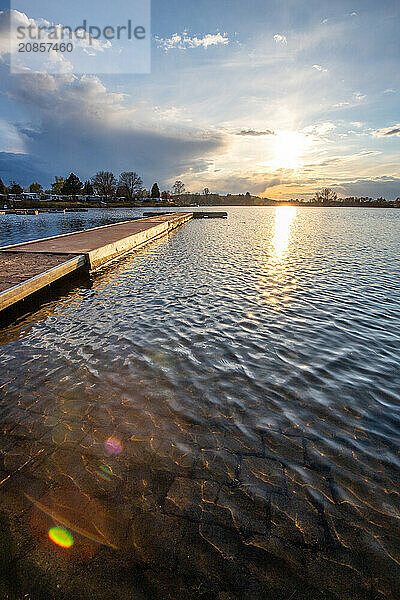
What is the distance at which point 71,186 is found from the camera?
116938 mm

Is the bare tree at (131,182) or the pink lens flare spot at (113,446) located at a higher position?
the bare tree at (131,182)

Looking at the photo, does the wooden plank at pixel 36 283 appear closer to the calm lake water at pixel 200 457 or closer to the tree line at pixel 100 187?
the calm lake water at pixel 200 457

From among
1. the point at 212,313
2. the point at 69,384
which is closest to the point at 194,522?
the point at 69,384

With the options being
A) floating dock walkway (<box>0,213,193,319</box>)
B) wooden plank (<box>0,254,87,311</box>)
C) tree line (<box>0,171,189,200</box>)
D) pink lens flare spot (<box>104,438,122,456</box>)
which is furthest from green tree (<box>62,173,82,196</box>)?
pink lens flare spot (<box>104,438,122,456</box>)

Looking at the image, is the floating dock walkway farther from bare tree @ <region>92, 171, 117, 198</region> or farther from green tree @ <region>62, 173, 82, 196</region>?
bare tree @ <region>92, 171, 117, 198</region>

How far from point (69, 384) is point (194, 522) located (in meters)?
3.39

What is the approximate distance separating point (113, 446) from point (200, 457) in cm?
120

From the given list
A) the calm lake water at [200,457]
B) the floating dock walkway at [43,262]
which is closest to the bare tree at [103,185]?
the floating dock walkway at [43,262]

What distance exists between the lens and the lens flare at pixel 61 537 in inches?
112

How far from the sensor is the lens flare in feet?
9.30

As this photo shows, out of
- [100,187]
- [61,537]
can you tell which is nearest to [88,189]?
[100,187]

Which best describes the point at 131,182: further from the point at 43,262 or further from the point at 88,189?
the point at 43,262

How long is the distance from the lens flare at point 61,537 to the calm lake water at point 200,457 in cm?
1

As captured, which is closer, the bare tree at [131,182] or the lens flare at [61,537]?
the lens flare at [61,537]
